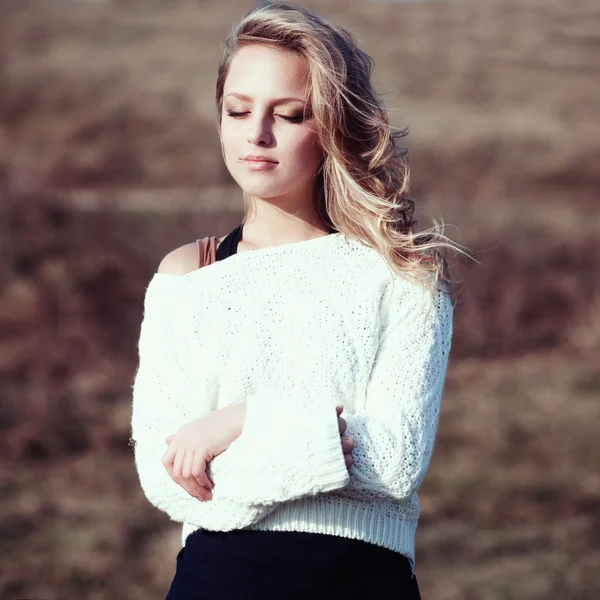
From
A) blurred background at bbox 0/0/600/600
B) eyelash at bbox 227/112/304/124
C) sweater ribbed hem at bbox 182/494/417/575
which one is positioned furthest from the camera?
blurred background at bbox 0/0/600/600

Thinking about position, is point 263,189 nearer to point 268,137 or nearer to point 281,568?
point 268,137

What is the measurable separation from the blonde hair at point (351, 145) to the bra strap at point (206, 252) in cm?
24

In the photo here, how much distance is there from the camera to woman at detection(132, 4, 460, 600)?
1756mm

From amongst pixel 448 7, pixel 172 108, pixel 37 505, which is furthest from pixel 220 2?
pixel 37 505

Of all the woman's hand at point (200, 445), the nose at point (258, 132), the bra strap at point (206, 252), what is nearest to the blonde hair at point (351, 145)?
the nose at point (258, 132)

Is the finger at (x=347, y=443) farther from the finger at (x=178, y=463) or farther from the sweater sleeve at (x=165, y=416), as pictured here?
the finger at (x=178, y=463)

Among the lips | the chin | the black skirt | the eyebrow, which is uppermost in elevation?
the eyebrow

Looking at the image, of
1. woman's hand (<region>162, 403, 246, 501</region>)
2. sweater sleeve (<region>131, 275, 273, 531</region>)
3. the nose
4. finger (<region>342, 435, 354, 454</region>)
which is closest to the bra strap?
sweater sleeve (<region>131, 275, 273, 531</region>)

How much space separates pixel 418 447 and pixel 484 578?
3164 mm

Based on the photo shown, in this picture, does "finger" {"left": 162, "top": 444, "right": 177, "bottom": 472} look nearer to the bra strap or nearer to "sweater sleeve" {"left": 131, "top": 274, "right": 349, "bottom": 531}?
"sweater sleeve" {"left": 131, "top": 274, "right": 349, "bottom": 531}

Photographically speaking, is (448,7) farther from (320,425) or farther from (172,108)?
(320,425)

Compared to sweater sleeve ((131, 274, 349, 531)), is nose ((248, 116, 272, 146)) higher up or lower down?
higher up

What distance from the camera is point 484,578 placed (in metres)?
4.74

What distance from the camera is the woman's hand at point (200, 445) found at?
175 centimetres
